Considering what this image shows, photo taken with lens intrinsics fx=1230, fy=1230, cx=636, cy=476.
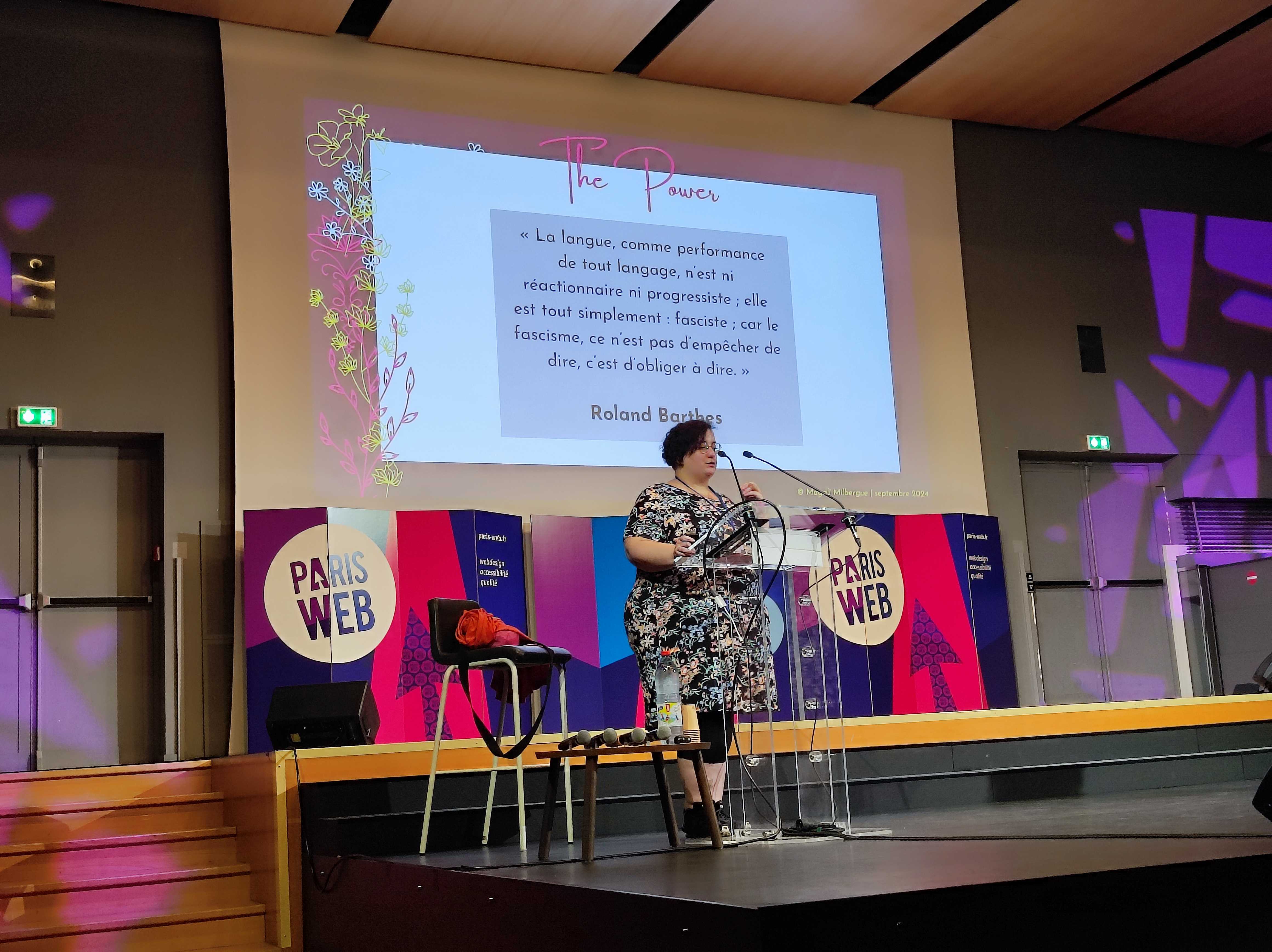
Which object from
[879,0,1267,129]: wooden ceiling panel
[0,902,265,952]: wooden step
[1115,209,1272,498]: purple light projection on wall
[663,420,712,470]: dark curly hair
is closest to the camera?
[663,420,712,470]: dark curly hair

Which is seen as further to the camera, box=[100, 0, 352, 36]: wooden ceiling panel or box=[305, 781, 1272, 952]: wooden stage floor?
box=[100, 0, 352, 36]: wooden ceiling panel

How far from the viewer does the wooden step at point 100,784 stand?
452 cm

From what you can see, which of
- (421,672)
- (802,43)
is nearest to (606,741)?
(421,672)

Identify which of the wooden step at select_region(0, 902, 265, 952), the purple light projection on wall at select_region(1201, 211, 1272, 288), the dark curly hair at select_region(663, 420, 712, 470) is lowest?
the wooden step at select_region(0, 902, 265, 952)

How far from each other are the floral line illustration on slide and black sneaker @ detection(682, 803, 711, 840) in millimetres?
3330

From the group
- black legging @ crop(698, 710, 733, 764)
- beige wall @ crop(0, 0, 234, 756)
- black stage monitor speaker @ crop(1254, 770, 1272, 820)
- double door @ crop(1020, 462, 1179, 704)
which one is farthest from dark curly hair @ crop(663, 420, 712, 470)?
double door @ crop(1020, 462, 1179, 704)

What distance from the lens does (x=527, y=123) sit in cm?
679

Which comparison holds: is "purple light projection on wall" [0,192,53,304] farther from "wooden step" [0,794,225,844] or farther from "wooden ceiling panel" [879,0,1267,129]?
"wooden ceiling panel" [879,0,1267,129]

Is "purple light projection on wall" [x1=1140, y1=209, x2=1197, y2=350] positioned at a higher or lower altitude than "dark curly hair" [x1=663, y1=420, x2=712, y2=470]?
higher

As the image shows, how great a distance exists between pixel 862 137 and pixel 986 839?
5.83 m

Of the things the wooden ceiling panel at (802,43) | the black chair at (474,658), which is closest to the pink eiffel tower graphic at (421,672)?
the black chair at (474,658)

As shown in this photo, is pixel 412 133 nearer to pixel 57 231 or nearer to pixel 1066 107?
pixel 57 231

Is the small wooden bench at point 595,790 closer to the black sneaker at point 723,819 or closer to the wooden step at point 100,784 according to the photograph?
the black sneaker at point 723,819

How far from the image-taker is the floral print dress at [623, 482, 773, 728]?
323 centimetres
